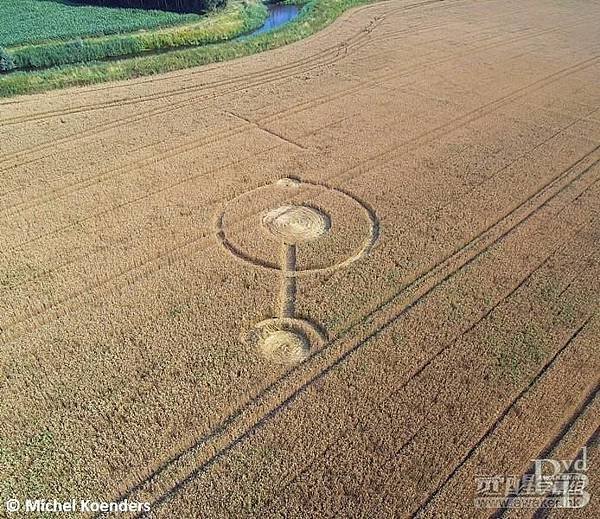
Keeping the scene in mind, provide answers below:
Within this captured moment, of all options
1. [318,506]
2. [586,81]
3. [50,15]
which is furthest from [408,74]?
[50,15]

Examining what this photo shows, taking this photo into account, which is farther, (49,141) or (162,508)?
(49,141)

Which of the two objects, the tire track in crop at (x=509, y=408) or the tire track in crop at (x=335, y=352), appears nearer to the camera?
the tire track in crop at (x=509, y=408)

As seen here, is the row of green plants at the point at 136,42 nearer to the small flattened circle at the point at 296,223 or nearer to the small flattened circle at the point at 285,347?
the small flattened circle at the point at 296,223

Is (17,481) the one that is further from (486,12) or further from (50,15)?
(486,12)

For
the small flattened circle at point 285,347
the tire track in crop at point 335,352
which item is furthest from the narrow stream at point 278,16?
the small flattened circle at point 285,347

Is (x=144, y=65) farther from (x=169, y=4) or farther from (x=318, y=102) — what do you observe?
(x=169, y=4)

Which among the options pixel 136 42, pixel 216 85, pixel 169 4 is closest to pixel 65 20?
pixel 136 42
